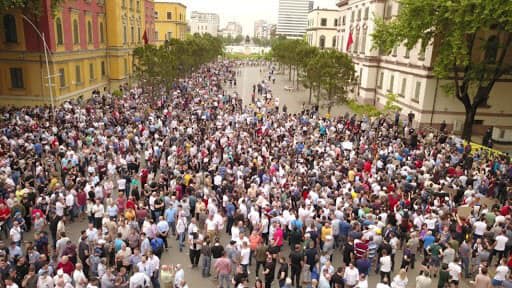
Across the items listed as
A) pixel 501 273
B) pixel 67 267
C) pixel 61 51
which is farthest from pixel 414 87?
pixel 67 267

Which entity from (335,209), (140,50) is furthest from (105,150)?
(140,50)

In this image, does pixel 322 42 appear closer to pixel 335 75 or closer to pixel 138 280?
pixel 335 75

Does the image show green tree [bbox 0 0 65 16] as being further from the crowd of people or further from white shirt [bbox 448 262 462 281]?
white shirt [bbox 448 262 462 281]

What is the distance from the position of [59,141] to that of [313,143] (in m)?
13.7

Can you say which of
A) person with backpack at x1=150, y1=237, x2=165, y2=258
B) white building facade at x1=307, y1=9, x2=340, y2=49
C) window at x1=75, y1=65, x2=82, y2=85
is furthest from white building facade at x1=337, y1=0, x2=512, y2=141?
white building facade at x1=307, y1=9, x2=340, y2=49

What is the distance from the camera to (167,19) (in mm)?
82375

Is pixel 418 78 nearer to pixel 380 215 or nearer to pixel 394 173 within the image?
pixel 394 173

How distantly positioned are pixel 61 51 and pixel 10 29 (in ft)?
12.1

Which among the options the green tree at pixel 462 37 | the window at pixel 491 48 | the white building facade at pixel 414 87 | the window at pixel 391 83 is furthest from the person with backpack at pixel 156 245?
the window at pixel 391 83

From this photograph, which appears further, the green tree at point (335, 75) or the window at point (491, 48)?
the green tree at point (335, 75)

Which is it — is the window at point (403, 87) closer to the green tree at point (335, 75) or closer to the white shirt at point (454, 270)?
the green tree at point (335, 75)

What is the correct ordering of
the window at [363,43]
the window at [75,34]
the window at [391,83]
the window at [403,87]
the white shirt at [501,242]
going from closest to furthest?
1. the white shirt at [501,242]
2. the window at [403,87]
3. the window at [75,34]
4. the window at [391,83]
5. the window at [363,43]

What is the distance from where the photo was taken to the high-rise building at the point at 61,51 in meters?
30.5

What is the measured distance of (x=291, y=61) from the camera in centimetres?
6525
